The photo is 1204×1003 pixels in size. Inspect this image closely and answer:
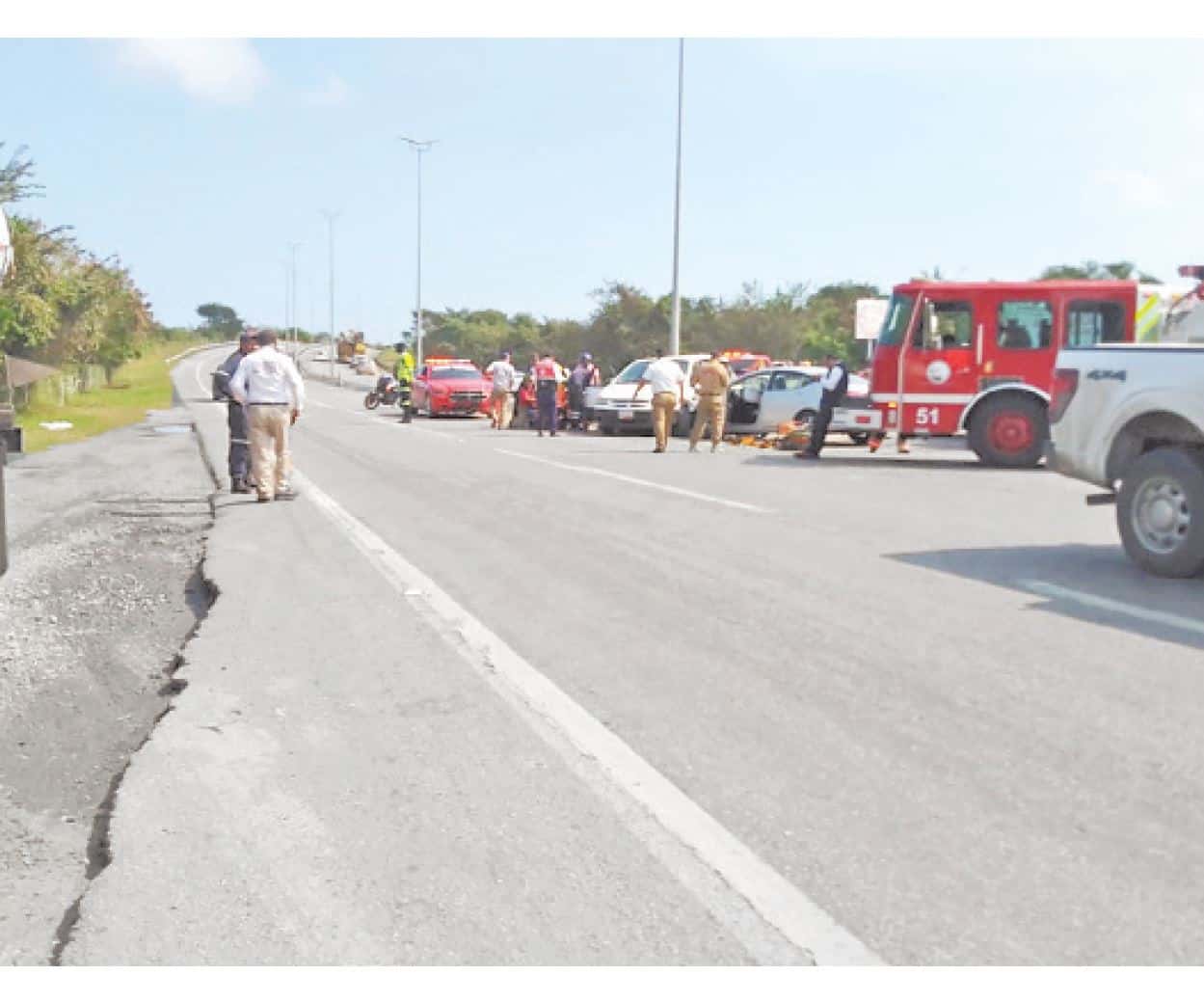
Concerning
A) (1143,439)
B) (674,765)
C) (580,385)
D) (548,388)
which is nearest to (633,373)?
(580,385)

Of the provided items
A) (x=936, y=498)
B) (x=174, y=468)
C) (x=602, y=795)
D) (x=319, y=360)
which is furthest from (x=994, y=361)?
(x=319, y=360)

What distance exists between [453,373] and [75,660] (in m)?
32.2

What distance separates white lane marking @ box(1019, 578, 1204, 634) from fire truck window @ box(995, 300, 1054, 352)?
10869 mm

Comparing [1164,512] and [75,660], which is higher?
[1164,512]

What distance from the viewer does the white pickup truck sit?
29.0 feet

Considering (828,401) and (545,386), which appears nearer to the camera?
(828,401)

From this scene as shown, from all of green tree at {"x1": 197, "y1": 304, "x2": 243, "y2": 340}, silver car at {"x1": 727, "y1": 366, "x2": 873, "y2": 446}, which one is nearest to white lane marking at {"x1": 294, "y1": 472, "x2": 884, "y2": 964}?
silver car at {"x1": 727, "y1": 366, "x2": 873, "y2": 446}

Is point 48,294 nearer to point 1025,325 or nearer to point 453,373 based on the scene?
point 453,373

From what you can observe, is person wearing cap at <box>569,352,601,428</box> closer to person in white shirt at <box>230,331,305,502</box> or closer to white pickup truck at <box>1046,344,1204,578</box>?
person in white shirt at <box>230,331,305,502</box>

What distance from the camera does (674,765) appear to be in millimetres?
5035

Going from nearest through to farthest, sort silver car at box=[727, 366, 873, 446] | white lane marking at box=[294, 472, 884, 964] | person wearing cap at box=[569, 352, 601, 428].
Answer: white lane marking at box=[294, 472, 884, 964] → silver car at box=[727, 366, 873, 446] → person wearing cap at box=[569, 352, 601, 428]

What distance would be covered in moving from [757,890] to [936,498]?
10.8m

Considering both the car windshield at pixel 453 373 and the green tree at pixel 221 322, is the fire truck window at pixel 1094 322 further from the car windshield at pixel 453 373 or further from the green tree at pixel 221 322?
the green tree at pixel 221 322
